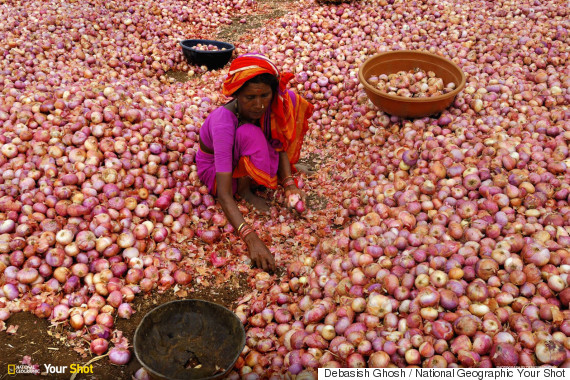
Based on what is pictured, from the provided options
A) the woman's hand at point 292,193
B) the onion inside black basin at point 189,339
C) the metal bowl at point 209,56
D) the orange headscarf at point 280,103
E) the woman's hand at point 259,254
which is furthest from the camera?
the metal bowl at point 209,56

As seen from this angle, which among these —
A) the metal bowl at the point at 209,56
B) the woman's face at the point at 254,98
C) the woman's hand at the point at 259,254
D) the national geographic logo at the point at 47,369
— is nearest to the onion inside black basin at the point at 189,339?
the national geographic logo at the point at 47,369

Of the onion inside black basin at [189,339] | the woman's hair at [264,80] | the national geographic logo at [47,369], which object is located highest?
the woman's hair at [264,80]

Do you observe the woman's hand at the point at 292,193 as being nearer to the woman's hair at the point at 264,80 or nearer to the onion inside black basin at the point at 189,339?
the woman's hair at the point at 264,80

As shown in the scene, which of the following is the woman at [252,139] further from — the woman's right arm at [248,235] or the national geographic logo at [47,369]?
the national geographic logo at [47,369]

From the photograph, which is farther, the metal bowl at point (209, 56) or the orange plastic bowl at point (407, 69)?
the metal bowl at point (209, 56)

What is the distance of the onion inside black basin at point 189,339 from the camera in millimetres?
1923

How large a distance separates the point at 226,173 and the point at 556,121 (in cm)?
265

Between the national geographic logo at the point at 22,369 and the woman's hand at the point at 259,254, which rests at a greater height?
the national geographic logo at the point at 22,369

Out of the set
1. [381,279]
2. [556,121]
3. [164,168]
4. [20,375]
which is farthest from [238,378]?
[556,121]

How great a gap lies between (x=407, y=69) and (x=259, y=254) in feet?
A: 8.29

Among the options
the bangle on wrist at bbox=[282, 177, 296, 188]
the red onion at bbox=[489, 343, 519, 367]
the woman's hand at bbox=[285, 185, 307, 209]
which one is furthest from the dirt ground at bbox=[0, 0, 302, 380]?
the red onion at bbox=[489, 343, 519, 367]

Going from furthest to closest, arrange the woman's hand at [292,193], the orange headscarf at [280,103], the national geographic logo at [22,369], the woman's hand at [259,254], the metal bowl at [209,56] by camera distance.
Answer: the metal bowl at [209,56] < the woman's hand at [292,193] < the woman's hand at [259,254] < the orange headscarf at [280,103] < the national geographic logo at [22,369]

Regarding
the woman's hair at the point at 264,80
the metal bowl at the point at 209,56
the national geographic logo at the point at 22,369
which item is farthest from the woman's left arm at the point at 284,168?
the metal bowl at the point at 209,56

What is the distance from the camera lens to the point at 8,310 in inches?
90.2
